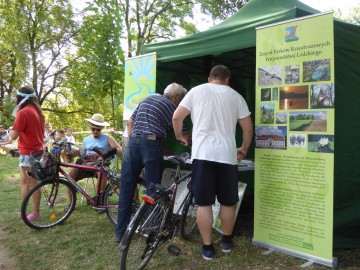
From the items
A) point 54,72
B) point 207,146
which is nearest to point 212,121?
point 207,146

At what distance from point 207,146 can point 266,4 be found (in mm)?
2167

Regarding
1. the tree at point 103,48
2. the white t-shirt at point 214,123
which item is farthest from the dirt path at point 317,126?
the tree at point 103,48

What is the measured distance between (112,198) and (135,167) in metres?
0.94

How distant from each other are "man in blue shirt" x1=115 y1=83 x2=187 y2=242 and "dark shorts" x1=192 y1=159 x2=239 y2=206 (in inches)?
18.2

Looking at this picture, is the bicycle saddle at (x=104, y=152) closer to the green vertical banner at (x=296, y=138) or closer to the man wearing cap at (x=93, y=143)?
the man wearing cap at (x=93, y=143)

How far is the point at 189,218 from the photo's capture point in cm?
426

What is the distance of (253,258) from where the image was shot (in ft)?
10.6

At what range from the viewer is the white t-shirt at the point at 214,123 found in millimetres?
3014

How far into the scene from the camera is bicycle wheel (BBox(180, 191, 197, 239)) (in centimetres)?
355

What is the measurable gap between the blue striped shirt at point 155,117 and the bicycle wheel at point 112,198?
0.99 meters

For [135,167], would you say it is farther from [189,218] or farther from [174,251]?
[189,218]

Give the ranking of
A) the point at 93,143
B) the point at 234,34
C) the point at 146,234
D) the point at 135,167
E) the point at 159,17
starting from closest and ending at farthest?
the point at 146,234 → the point at 135,167 → the point at 234,34 → the point at 93,143 → the point at 159,17

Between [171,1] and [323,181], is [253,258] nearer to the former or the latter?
[323,181]

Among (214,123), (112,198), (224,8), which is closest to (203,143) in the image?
(214,123)
